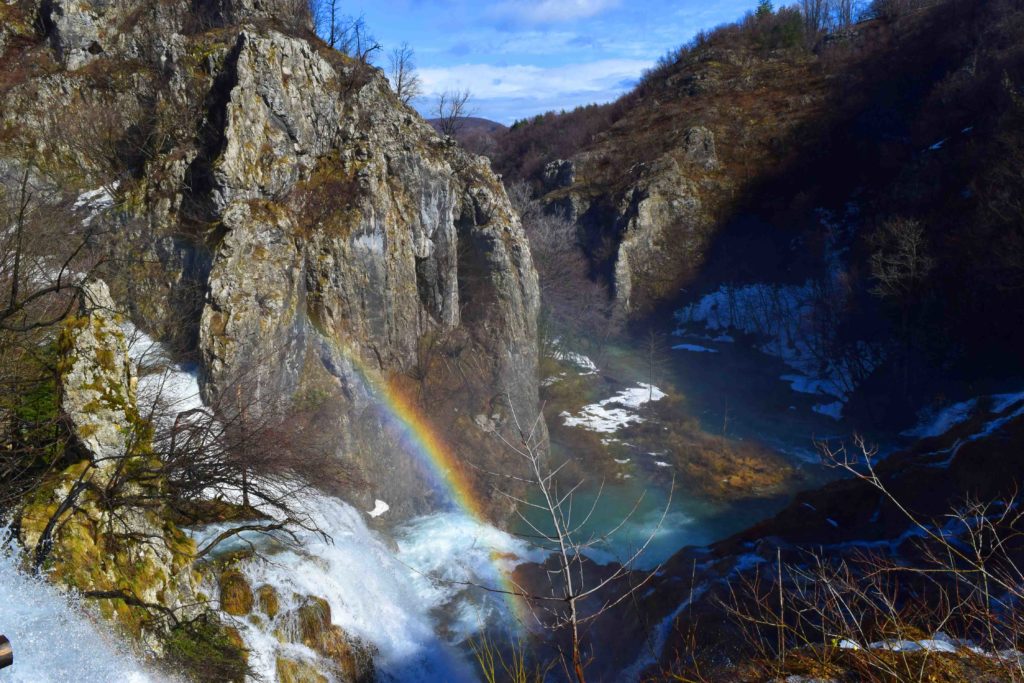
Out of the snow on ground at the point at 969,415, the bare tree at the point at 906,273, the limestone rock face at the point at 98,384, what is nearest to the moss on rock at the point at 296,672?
the limestone rock face at the point at 98,384

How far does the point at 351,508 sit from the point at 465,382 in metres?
7.90

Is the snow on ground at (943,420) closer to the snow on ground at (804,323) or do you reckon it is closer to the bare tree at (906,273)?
the bare tree at (906,273)

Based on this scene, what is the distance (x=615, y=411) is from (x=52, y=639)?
1024 inches

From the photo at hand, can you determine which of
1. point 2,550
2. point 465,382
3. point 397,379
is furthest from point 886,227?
point 2,550

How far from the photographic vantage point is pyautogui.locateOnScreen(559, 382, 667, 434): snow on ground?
28.6 meters

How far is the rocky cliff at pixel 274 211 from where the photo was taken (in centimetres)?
1673

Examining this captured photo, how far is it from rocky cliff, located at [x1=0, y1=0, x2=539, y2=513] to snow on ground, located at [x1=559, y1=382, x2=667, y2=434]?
516 cm

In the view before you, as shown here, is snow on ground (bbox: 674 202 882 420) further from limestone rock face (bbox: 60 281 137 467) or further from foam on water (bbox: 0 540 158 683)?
foam on water (bbox: 0 540 158 683)

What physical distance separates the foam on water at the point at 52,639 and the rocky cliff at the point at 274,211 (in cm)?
849

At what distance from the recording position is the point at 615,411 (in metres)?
30.2

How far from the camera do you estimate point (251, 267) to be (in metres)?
17.0

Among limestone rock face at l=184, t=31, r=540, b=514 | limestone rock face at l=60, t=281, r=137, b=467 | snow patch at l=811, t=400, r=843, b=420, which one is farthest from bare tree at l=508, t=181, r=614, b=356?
limestone rock face at l=60, t=281, r=137, b=467

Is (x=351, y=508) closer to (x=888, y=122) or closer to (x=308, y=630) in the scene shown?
(x=308, y=630)

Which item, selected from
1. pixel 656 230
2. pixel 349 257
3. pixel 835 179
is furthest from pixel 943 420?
pixel 349 257
